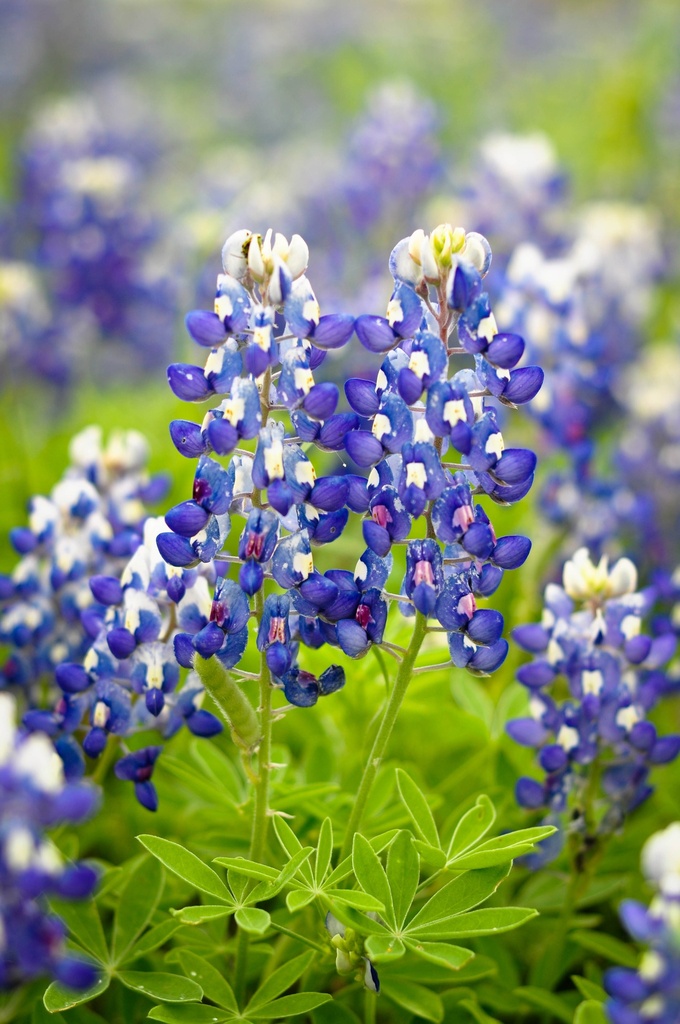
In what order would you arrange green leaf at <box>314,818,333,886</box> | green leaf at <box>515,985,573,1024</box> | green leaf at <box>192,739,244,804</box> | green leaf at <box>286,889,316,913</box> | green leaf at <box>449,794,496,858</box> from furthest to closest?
green leaf at <box>192,739,244,804</box>
green leaf at <box>515,985,573,1024</box>
green leaf at <box>449,794,496,858</box>
green leaf at <box>314,818,333,886</box>
green leaf at <box>286,889,316,913</box>

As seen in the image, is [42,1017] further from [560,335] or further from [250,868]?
[560,335]

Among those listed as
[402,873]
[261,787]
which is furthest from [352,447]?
[402,873]

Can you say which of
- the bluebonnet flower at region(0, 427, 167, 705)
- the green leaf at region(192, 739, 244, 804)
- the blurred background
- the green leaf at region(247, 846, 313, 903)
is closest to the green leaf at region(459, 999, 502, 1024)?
the green leaf at region(247, 846, 313, 903)

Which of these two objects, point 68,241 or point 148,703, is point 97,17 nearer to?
point 68,241

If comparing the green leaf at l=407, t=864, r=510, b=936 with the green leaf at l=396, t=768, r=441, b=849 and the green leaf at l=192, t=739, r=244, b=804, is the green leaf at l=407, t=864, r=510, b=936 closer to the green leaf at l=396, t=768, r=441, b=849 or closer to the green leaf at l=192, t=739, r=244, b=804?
the green leaf at l=396, t=768, r=441, b=849

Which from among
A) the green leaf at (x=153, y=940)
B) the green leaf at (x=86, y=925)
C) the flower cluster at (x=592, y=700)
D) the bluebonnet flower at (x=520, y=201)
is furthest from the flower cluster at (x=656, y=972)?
the bluebonnet flower at (x=520, y=201)
